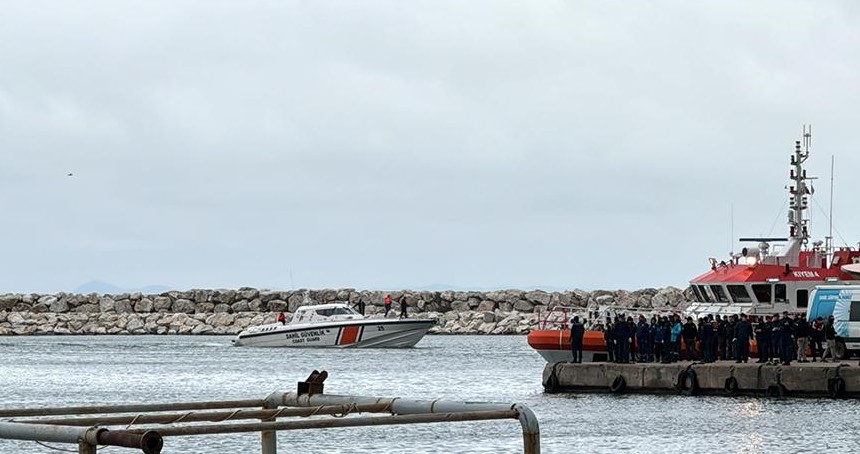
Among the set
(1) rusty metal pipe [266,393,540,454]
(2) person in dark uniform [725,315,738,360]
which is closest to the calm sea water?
(2) person in dark uniform [725,315,738,360]

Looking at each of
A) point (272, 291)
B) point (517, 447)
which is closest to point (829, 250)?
point (517, 447)

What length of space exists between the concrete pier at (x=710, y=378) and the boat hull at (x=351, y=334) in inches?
1128

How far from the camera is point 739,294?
41.4 m

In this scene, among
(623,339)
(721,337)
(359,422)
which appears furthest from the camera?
(721,337)

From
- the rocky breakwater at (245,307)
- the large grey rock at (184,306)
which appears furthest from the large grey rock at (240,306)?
the large grey rock at (184,306)

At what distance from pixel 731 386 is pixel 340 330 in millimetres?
33908

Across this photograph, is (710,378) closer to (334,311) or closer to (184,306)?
(334,311)

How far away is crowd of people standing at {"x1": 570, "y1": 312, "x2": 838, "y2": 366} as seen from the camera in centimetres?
3612

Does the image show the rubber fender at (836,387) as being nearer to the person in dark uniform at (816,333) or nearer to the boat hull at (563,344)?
the person in dark uniform at (816,333)

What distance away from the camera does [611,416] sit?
32.6 metres

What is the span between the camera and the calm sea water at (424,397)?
91.1 feet

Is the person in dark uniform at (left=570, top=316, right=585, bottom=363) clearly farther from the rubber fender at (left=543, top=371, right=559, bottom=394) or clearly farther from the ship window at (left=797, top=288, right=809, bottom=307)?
the ship window at (left=797, top=288, right=809, bottom=307)

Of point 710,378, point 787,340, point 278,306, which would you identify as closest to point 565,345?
point 710,378

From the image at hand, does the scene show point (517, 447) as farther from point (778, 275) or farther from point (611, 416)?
point (778, 275)
